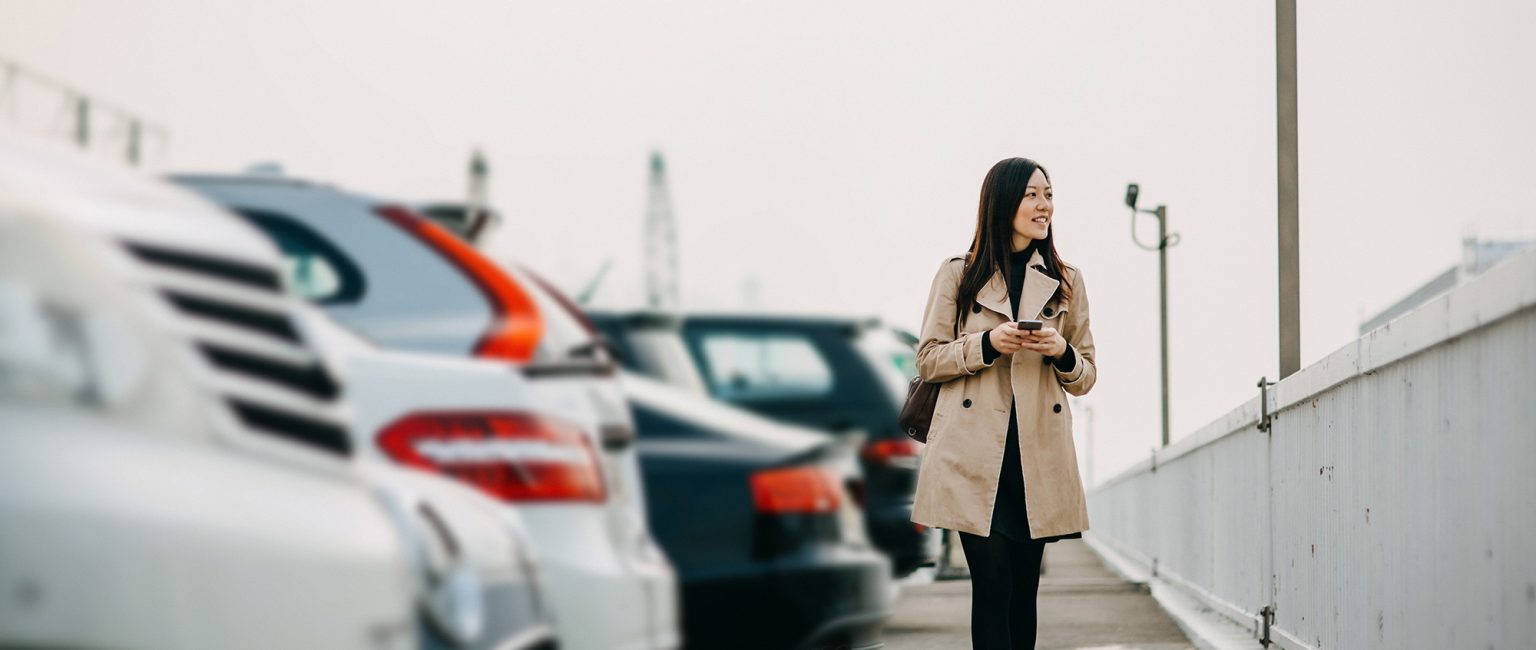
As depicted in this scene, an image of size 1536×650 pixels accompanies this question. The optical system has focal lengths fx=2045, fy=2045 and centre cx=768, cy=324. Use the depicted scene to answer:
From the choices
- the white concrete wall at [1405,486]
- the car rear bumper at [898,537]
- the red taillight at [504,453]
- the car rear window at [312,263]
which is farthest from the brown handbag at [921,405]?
the car rear bumper at [898,537]

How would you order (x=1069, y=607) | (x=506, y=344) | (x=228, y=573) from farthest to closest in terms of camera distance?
(x=1069, y=607) < (x=506, y=344) < (x=228, y=573)

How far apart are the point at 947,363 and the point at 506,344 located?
179 centimetres

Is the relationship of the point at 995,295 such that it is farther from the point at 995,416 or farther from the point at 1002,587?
the point at 1002,587

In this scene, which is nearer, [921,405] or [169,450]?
[169,450]

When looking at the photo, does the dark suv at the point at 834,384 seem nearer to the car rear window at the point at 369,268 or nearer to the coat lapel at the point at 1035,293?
the coat lapel at the point at 1035,293

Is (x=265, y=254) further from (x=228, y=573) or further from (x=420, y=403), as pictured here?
(x=420, y=403)

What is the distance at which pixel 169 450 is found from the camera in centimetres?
220

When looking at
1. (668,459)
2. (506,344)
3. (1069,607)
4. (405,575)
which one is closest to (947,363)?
(668,459)

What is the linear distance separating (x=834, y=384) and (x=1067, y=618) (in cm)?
427

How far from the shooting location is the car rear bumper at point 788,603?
221 inches

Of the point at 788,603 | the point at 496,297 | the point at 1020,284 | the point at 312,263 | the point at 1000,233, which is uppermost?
the point at 1000,233

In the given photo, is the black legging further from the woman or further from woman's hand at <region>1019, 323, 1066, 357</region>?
woman's hand at <region>1019, 323, 1066, 357</region>

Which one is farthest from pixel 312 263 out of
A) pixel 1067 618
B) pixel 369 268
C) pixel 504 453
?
pixel 1067 618

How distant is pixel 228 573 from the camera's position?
2176 mm
